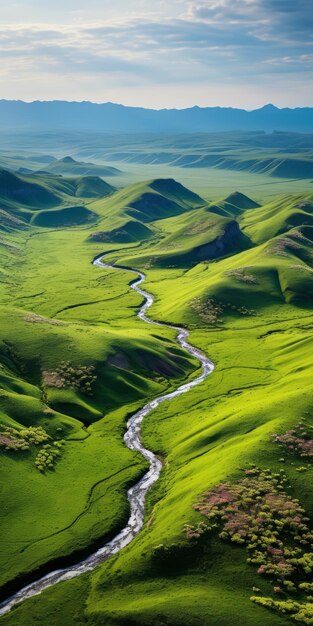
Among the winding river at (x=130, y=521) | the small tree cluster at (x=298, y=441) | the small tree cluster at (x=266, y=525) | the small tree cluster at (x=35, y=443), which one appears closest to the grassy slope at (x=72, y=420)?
the small tree cluster at (x=35, y=443)

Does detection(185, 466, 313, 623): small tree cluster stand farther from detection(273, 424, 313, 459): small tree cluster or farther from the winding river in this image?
the winding river

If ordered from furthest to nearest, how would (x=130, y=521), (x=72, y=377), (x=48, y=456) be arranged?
(x=72, y=377)
(x=48, y=456)
(x=130, y=521)

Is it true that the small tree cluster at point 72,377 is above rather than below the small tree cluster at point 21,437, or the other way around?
above

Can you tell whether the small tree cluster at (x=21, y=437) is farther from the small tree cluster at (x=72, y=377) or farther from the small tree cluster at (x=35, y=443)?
the small tree cluster at (x=72, y=377)

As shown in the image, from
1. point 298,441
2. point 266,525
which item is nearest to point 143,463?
point 298,441

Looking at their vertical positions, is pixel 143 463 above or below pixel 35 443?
below

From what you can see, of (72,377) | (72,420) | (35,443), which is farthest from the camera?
(72,377)

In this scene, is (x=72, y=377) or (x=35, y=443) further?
(x=72, y=377)

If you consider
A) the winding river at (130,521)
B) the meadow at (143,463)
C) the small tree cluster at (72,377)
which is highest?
the small tree cluster at (72,377)

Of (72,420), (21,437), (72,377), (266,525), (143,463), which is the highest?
(72,377)

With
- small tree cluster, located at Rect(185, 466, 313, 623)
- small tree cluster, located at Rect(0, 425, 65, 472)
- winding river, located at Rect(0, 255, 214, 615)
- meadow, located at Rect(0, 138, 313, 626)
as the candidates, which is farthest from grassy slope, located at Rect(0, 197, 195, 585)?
small tree cluster, located at Rect(185, 466, 313, 623)

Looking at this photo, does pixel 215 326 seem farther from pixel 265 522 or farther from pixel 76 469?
pixel 265 522

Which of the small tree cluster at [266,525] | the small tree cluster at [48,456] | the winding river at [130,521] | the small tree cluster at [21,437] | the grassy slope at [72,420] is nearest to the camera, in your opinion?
the small tree cluster at [266,525]

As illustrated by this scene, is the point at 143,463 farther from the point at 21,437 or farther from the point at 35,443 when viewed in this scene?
the point at 21,437
